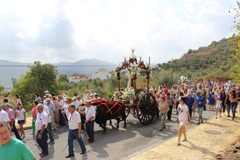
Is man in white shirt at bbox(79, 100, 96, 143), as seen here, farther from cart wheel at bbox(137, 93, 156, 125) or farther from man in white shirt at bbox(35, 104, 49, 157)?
cart wheel at bbox(137, 93, 156, 125)

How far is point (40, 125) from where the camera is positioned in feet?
17.4

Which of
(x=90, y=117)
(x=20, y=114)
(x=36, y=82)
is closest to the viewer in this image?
(x=90, y=117)

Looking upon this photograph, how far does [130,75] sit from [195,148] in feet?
15.6

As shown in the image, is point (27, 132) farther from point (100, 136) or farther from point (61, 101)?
point (100, 136)

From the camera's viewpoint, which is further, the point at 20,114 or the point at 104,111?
the point at 104,111

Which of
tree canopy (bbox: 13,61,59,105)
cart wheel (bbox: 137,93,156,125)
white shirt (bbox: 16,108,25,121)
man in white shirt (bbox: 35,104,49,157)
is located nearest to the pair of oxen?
cart wheel (bbox: 137,93,156,125)

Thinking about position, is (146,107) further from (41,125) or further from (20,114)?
(20,114)

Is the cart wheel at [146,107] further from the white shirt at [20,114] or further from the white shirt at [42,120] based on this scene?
the white shirt at [20,114]

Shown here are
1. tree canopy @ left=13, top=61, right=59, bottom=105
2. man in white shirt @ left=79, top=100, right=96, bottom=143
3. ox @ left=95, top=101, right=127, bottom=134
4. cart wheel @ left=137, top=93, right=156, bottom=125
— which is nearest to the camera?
man in white shirt @ left=79, top=100, right=96, bottom=143

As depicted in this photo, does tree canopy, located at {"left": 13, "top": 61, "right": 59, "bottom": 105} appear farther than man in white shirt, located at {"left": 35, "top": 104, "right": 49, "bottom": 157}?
Yes

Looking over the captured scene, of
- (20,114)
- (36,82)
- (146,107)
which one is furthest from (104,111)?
(36,82)

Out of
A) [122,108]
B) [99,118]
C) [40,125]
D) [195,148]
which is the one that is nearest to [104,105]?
[99,118]

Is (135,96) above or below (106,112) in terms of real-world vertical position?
above

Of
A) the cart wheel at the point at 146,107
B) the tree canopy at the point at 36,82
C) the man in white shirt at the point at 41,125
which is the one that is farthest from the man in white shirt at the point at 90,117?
the tree canopy at the point at 36,82
